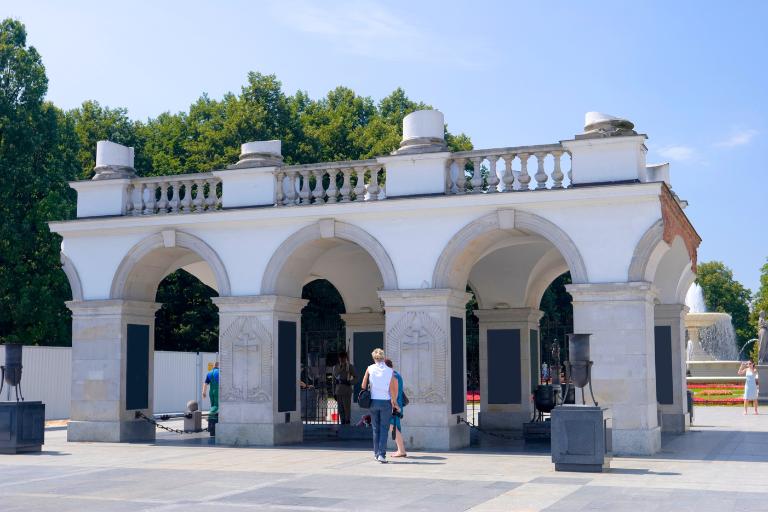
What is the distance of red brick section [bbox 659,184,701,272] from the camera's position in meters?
16.9

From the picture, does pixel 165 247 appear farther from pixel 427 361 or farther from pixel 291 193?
pixel 427 361

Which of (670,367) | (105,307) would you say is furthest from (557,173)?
(105,307)

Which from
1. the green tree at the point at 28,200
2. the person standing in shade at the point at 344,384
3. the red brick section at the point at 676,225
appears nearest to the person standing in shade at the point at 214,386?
the person standing in shade at the point at 344,384

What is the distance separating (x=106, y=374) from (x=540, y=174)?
32.8 ft

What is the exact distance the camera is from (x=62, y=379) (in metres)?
29.8

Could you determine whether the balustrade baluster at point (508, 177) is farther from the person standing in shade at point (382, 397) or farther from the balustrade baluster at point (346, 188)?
the person standing in shade at point (382, 397)

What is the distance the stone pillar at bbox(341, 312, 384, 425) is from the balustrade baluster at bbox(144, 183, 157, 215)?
6687mm

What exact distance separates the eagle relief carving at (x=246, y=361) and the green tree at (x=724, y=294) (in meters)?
85.3

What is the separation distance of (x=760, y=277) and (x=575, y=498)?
78.7 metres

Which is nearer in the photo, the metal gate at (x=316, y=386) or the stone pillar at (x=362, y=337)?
the stone pillar at (x=362, y=337)

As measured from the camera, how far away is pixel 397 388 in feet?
51.0

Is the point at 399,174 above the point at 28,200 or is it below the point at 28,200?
below

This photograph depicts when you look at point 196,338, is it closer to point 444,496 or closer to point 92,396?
point 92,396

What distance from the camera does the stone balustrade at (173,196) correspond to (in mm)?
20250
